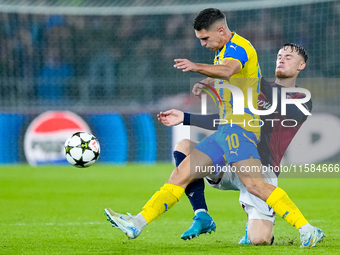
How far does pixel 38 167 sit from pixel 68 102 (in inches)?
90.2

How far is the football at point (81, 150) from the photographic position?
7.00 meters

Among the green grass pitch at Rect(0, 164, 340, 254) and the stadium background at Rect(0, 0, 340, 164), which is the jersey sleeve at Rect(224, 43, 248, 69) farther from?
the stadium background at Rect(0, 0, 340, 164)

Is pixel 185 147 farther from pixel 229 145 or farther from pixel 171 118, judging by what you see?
pixel 229 145

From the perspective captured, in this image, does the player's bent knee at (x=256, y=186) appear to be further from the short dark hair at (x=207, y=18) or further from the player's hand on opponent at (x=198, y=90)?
the short dark hair at (x=207, y=18)

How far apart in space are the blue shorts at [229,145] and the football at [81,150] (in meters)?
1.43

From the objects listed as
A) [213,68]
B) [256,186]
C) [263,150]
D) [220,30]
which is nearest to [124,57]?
[263,150]

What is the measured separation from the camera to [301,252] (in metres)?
5.36

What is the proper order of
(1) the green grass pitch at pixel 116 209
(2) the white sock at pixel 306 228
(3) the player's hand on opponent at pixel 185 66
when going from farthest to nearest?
(1) the green grass pitch at pixel 116 209 < (2) the white sock at pixel 306 228 < (3) the player's hand on opponent at pixel 185 66

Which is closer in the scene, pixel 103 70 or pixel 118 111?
pixel 118 111

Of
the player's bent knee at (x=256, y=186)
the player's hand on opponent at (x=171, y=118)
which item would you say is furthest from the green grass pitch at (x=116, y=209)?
the player's hand on opponent at (x=171, y=118)

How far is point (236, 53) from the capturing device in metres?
5.56

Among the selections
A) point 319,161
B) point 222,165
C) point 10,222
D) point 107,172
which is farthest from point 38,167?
point 222,165

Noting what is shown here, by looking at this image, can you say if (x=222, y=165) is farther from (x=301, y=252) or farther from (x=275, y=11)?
(x=275, y=11)

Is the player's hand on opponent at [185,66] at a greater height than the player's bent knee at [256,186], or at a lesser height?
greater
